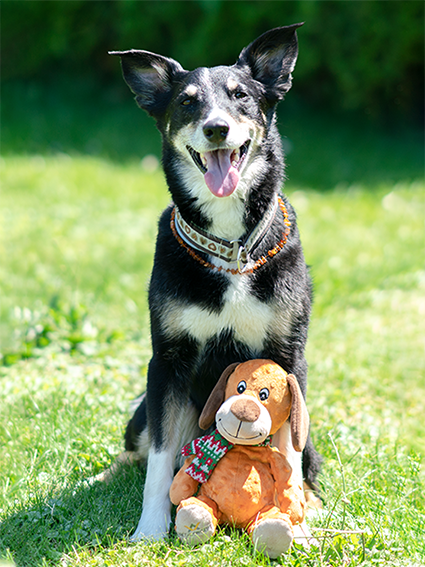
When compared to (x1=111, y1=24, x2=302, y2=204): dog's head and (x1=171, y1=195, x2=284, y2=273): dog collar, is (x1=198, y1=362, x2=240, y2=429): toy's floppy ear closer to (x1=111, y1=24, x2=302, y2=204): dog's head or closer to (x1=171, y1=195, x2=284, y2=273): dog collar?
(x1=171, y1=195, x2=284, y2=273): dog collar

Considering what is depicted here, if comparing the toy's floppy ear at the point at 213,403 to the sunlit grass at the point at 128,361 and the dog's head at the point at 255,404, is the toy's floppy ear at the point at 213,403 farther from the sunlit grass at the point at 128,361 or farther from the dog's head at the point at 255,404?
the sunlit grass at the point at 128,361

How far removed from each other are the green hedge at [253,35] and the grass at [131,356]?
71.5 inches

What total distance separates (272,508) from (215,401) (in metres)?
0.44

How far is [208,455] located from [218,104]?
4.52ft

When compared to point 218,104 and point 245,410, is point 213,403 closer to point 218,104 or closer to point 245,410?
point 245,410

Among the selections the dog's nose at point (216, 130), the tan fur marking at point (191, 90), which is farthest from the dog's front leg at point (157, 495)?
the tan fur marking at point (191, 90)

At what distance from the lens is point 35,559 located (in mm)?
2328

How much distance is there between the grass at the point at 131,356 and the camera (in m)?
2.41

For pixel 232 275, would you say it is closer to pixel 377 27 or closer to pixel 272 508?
pixel 272 508

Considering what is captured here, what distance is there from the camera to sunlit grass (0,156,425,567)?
2.41 metres

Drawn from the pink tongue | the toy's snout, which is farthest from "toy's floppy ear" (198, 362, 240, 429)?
the pink tongue

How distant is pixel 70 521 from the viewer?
2.52 meters

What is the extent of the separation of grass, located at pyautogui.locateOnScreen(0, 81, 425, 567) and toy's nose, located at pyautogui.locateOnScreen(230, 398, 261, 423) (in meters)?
0.44

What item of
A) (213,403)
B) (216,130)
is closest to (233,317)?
(213,403)
